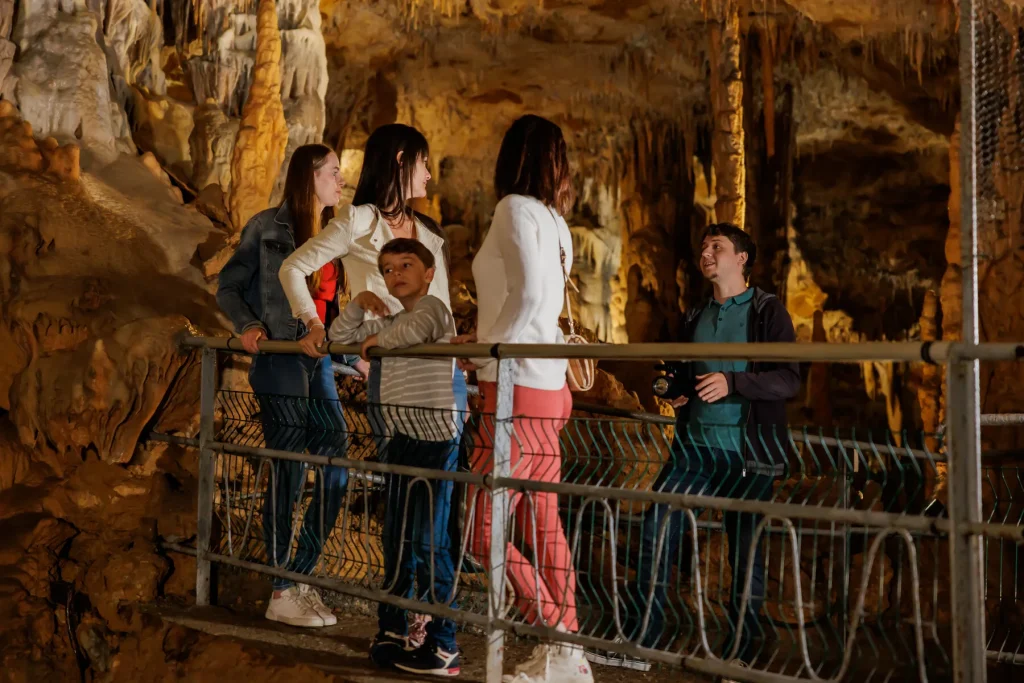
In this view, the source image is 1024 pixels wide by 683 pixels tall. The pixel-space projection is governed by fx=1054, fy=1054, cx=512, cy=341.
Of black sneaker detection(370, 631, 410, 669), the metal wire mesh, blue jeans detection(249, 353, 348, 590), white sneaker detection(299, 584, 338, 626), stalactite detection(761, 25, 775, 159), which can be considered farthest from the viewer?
stalactite detection(761, 25, 775, 159)

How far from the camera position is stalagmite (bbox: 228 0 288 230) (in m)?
8.65

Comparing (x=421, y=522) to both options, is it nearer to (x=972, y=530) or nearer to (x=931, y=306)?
(x=972, y=530)

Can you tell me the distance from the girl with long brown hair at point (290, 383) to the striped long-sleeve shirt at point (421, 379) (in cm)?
39

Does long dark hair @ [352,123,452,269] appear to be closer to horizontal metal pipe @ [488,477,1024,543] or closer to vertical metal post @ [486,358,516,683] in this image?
vertical metal post @ [486,358,516,683]

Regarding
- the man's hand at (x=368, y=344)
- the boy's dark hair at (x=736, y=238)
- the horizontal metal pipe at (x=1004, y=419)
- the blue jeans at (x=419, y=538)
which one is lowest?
A: the blue jeans at (x=419, y=538)

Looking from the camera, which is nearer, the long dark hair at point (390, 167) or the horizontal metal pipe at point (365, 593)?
the horizontal metal pipe at point (365, 593)

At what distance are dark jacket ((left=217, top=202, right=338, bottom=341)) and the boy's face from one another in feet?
2.26

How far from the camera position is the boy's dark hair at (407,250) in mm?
3271

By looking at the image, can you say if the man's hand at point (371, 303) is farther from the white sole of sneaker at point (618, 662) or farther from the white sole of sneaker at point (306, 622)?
the white sole of sneaker at point (618, 662)

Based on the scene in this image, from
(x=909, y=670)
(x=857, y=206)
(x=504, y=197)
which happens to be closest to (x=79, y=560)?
(x=504, y=197)

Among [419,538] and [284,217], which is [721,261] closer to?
[419,538]

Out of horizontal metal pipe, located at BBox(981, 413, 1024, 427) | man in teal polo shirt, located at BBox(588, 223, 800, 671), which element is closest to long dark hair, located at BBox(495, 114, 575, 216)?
man in teal polo shirt, located at BBox(588, 223, 800, 671)

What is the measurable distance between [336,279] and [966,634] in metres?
2.71

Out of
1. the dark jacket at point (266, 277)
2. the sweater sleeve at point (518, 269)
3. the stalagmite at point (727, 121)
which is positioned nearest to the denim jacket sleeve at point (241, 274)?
the dark jacket at point (266, 277)
